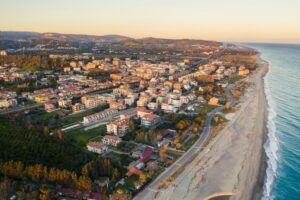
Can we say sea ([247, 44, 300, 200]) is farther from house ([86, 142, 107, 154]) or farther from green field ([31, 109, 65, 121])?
green field ([31, 109, 65, 121])

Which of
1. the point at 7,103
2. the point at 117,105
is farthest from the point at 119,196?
the point at 7,103

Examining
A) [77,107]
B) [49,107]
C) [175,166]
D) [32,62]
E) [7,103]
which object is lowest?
[175,166]

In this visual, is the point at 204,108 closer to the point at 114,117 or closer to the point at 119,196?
the point at 114,117

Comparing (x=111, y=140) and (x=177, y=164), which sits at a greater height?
(x=111, y=140)

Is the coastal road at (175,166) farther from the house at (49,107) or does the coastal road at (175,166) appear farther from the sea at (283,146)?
the house at (49,107)

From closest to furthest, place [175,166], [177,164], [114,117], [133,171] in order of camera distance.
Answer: [133,171] < [175,166] < [177,164] < [114,117]

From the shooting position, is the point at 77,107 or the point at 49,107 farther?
the point at 77,107

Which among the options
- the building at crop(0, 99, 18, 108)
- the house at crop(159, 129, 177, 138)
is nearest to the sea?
the house at crop(159, 129, 177, 138)
